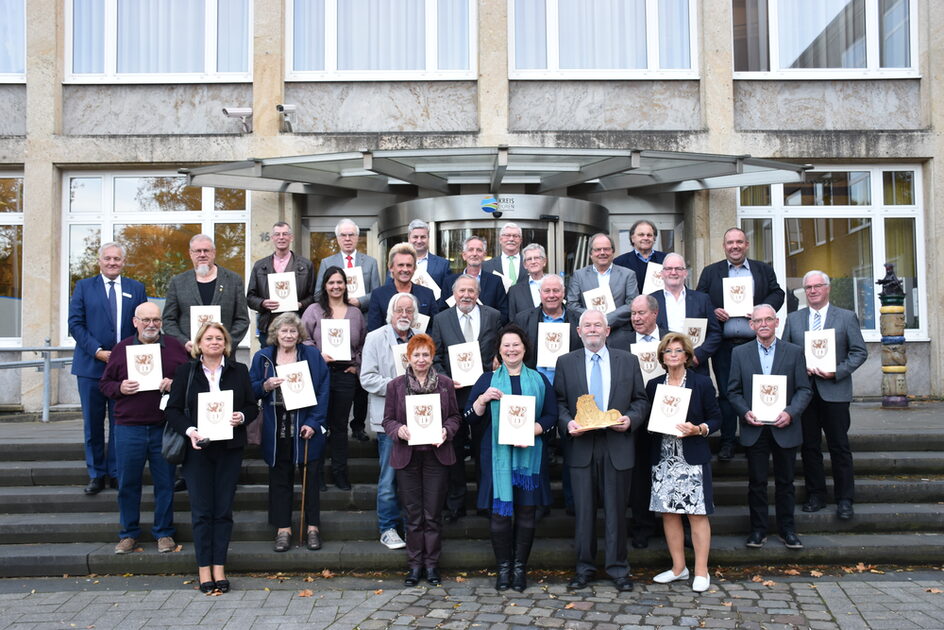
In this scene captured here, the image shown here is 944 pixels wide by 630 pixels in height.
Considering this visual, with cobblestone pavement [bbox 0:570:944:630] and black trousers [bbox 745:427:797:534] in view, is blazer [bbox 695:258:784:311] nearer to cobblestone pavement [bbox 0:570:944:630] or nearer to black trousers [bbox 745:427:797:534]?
black trousers [bbox 745:427:797:534]

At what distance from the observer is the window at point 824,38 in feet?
40.2

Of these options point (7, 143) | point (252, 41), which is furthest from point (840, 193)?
point (7, 143)

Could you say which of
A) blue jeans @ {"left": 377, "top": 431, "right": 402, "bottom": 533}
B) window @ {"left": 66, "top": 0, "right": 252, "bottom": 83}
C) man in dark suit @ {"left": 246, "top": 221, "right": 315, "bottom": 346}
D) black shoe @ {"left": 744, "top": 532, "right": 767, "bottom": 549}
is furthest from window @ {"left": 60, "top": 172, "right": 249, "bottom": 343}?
black shoe @ {"left": 744, "top": 532, "right": 767, "bottom": 549}

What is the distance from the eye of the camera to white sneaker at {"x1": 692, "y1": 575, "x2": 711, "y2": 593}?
569 centimetres

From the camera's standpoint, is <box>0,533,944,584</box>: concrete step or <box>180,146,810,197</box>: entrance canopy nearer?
<box>0,533,944,584</box>: concrete step

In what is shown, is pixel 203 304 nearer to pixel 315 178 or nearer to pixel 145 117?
pixel 315 178

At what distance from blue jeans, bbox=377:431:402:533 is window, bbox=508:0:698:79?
24.8 ft

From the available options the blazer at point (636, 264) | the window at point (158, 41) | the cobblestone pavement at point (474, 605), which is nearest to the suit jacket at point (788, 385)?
the cobblestone pavement at point (474, 605)

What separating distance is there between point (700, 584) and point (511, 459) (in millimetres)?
1604

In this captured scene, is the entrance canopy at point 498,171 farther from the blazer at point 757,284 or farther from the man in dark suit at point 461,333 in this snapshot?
the man in dark suit at point 461,333

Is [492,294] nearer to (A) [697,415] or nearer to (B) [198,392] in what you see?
(A) [697,415]

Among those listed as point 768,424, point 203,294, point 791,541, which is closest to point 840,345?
point 768,424

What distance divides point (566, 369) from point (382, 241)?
19.4ft

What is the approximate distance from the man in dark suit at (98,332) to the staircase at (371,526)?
370 mm
